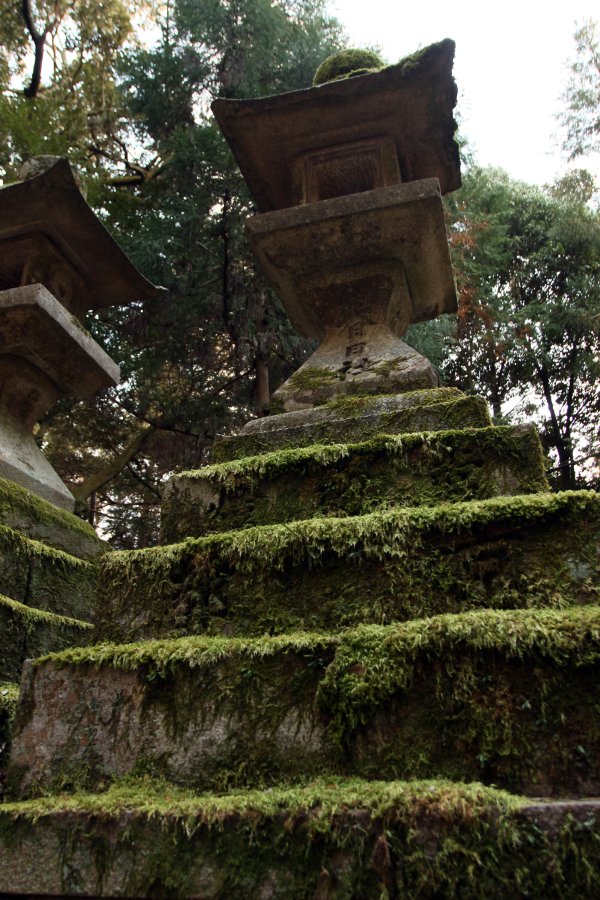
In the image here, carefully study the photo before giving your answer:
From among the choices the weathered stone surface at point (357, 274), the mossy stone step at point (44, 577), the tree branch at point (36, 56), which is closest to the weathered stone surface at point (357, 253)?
the weathered stone surface at point (357, 274)

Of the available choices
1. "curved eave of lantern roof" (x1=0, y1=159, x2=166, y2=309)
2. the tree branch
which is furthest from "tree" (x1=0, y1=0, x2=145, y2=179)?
"curved eave of lantern roof" (x1=0, y1=159, x2=166, y2=309)

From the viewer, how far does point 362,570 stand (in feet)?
6.50

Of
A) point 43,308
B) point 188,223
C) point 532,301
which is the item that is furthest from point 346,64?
point 532,301

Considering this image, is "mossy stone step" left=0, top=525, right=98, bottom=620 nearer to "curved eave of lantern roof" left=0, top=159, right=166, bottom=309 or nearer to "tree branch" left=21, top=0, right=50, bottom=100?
"curved eave of lantern roof" left=0, top=159, right=166, bottom=309

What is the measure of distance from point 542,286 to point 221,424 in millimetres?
7993

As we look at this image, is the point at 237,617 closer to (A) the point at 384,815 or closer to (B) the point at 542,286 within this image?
(A) the point at 384,815

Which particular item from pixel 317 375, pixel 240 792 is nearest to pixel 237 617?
pixel 240 792

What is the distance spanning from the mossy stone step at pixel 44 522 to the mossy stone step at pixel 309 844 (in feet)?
7.68

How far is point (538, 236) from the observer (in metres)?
13.2

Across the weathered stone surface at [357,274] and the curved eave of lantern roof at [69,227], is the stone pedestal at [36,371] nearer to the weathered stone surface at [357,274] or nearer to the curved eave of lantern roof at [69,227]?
the curved eave of lantern roof at [69,227]

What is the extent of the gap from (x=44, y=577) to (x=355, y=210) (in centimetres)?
268

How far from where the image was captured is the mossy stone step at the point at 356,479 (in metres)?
2.23

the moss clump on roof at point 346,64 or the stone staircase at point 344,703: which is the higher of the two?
the moss clump on roof at point 346,64

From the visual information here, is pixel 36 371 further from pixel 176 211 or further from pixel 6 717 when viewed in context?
pixel 176 211
